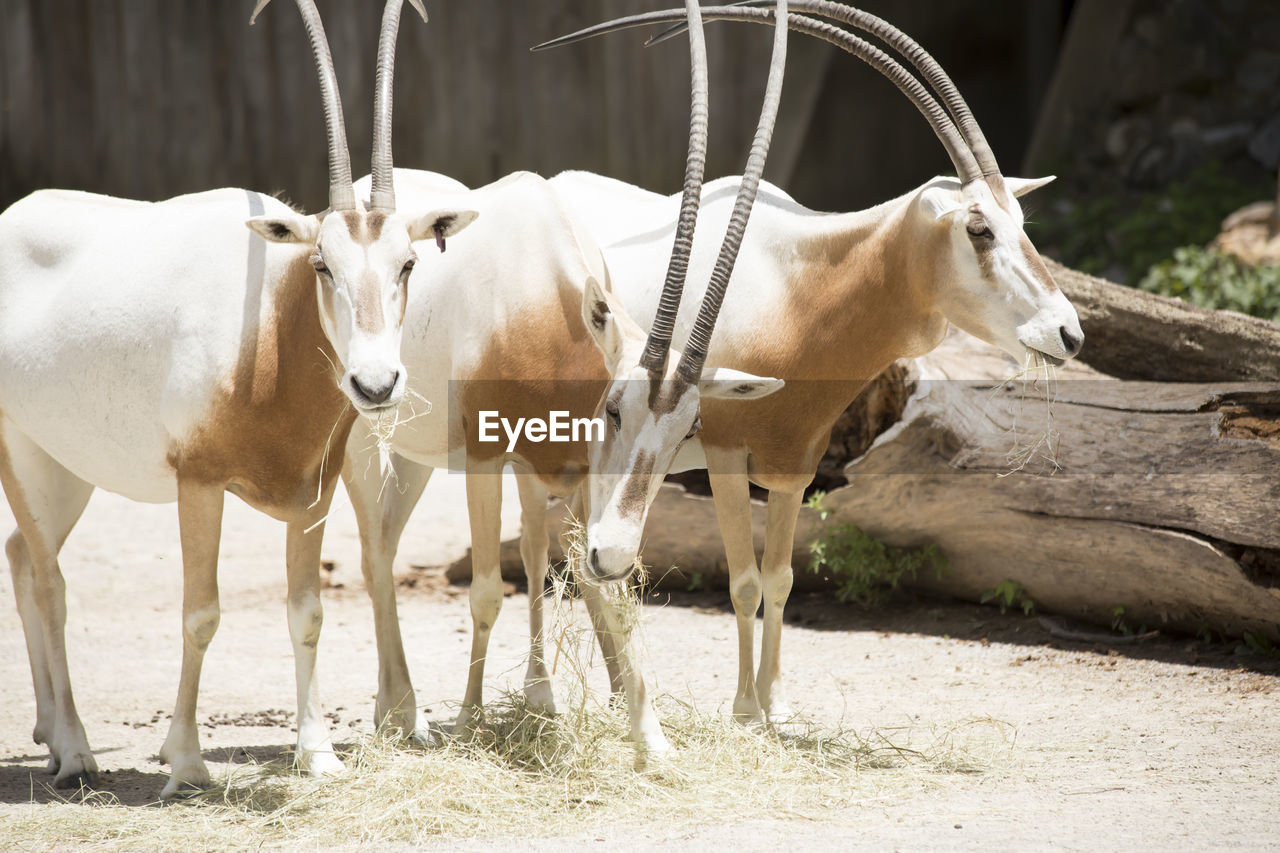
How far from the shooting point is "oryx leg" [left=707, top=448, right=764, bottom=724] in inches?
187

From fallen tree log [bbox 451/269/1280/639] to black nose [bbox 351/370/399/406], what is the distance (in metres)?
2.42

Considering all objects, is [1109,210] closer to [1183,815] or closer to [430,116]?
[430,116]

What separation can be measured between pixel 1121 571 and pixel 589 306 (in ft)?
10.2

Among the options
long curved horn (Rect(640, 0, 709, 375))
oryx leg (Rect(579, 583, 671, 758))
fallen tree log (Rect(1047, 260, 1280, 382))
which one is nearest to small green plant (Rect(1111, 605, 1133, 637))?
fallen tree log (Rect(1047, 260, 1280, 382))

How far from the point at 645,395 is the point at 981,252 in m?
1.38

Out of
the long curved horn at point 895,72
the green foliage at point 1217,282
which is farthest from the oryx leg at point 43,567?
the green foliage at point 1217,282

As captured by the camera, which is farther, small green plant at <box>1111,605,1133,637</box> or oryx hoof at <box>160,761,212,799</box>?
small green plant at <box>1111,605,1133,637</box>

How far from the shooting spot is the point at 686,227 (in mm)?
4098

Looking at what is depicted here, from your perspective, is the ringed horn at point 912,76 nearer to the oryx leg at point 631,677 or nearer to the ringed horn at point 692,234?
the ringed horn at point 692,234

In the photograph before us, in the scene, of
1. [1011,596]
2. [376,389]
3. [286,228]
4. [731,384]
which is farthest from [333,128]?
[1011,596]

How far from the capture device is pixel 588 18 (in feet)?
38.2

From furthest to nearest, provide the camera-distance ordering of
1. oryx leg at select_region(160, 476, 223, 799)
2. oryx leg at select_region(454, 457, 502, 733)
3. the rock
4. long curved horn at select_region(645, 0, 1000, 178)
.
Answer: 1. the rock
2. oryx leg at select_region(454, 457, 502, 733)
3. long curved horn at select_region(645, 0, 1000, 178)
4. oryx leg at select_region(160, 476, 223, 799)

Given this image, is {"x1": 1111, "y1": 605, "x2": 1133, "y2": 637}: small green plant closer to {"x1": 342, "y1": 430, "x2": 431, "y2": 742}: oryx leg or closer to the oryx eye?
the oryx eye

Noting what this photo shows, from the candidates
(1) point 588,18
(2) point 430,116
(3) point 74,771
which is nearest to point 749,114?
(1) point 588,18
